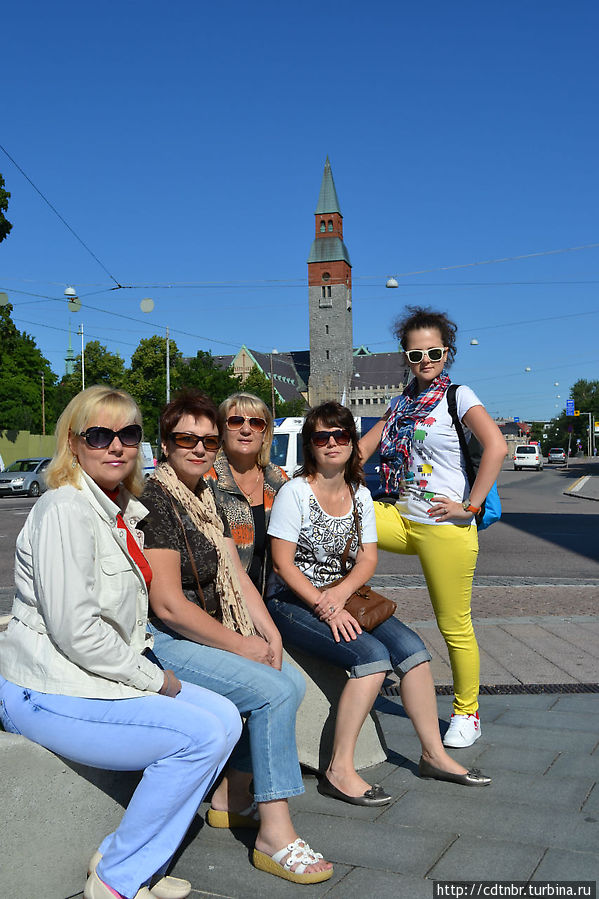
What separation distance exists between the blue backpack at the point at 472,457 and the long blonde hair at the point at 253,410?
0.90 metres

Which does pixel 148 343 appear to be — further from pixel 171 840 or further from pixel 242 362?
pixel 171 840

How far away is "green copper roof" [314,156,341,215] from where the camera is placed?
112 metres

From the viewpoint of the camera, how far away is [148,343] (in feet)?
233

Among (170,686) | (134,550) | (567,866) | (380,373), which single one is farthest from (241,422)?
(380,373)

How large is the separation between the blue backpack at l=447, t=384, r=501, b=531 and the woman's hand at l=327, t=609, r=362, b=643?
32.9 inches

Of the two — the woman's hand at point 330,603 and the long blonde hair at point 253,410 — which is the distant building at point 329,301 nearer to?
the long blonde hair at point 253,410

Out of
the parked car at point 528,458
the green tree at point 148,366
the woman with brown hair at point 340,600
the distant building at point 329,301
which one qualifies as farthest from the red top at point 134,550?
the distant building at point 329,301

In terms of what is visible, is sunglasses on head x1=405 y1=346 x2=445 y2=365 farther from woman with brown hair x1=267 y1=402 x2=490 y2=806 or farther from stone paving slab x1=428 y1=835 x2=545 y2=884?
stone paving slab x1=428 y1=835 x2=545 y2=884

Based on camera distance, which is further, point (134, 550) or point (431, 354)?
point (431, 354)

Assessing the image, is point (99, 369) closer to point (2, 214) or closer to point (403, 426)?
point (2, 214)

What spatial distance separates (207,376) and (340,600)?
5137 centimetres

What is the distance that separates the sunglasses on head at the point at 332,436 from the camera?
383cm

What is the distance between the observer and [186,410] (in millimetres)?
3477

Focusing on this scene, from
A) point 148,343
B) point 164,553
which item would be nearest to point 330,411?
point 164,553
